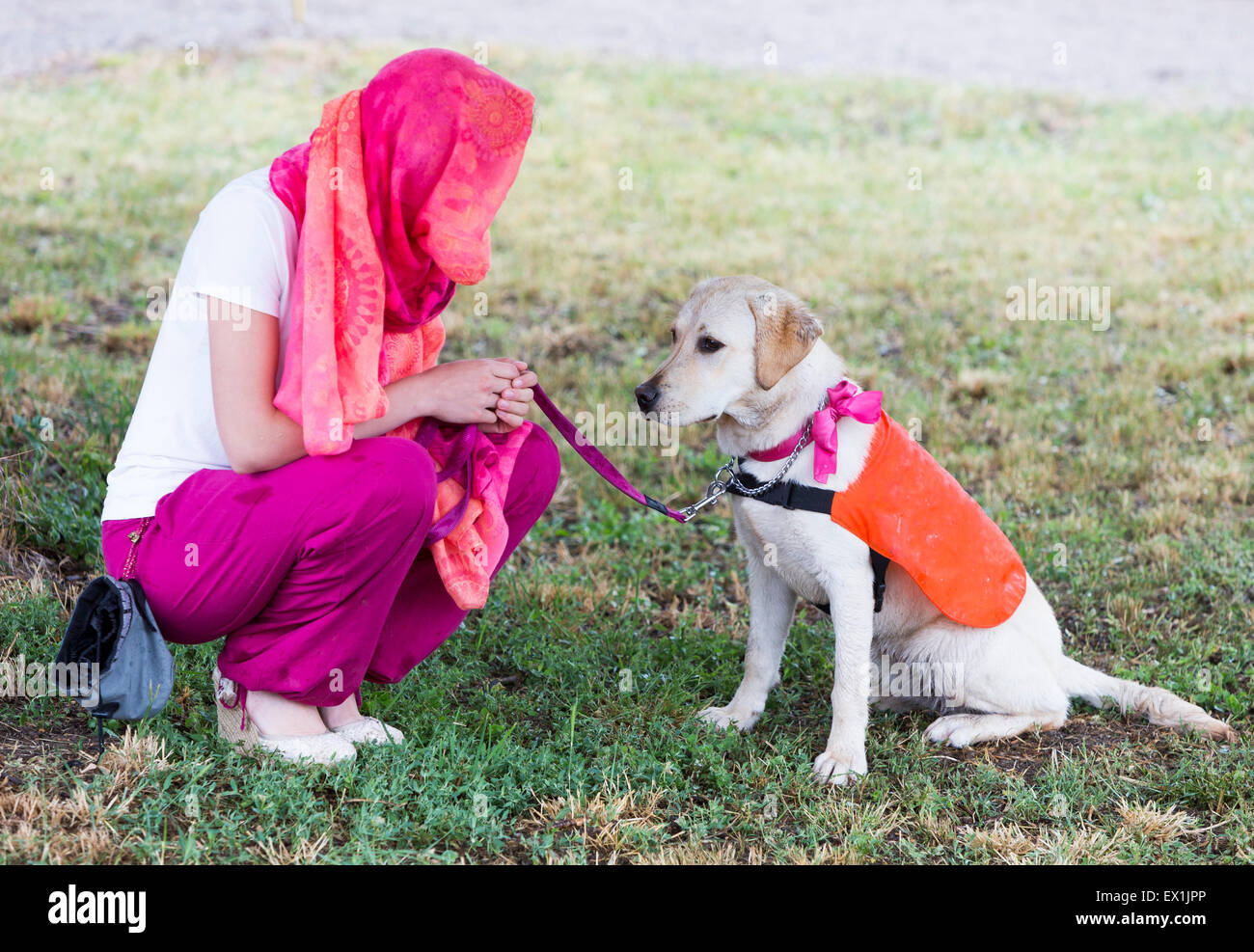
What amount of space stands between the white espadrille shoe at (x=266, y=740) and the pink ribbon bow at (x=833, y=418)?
1.58 m

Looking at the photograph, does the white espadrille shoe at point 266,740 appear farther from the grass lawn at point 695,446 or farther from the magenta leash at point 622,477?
the magenta leash at point 622,477

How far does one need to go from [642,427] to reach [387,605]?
3208mm

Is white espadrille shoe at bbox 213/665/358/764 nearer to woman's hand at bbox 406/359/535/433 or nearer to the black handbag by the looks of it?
the black handbag

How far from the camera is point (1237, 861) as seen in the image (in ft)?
9.89

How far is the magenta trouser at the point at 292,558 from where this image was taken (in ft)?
9.49

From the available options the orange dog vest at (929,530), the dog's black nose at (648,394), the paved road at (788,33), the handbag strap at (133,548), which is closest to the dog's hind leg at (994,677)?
the orange dog vest at (929,530)

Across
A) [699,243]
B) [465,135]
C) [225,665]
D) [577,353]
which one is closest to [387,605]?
[225,665]

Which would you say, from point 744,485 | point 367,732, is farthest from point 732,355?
point 367,732

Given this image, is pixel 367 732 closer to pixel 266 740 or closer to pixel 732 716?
pixel 266 740

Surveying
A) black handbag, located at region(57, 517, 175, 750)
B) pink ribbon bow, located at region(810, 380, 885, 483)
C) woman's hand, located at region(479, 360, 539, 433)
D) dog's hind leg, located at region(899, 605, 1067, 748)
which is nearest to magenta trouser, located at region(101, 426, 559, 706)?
black handbag, located at region(57, 517, 175, 750)

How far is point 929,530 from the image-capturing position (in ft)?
11.5

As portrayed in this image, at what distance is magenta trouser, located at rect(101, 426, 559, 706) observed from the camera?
9.49 ft

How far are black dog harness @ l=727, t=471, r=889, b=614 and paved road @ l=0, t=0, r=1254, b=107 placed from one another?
11.0m

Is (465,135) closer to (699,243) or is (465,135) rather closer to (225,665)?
(225,665)
